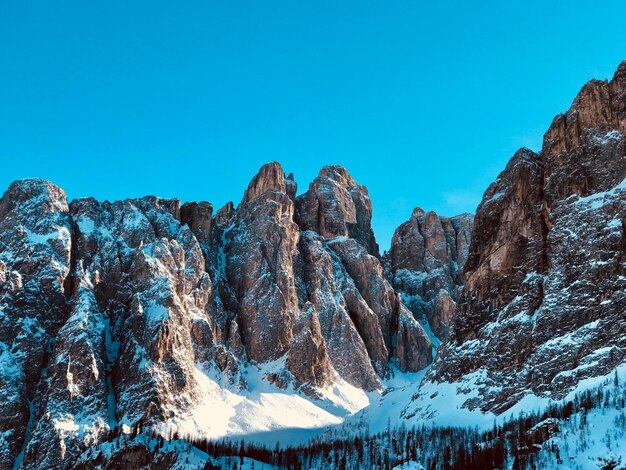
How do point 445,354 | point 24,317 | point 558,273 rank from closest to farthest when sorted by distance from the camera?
1. point 558,273
2. point 24,317
3. point 445,354

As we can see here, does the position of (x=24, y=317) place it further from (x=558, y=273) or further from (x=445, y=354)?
(x=558, y=273)

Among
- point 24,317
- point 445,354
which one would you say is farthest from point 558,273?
point 24,317

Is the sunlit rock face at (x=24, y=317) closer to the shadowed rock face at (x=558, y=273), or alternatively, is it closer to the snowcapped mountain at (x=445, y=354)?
the snowcapped mountain at (x=445, y=354)

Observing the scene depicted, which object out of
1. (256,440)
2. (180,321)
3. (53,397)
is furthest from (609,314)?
(53,397)

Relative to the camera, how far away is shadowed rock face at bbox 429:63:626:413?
160125mm

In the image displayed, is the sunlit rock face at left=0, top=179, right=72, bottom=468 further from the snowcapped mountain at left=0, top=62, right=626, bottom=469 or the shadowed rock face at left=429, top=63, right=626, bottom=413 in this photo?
the shadowed rock face at left=429, top=63, right=626, bottom=413

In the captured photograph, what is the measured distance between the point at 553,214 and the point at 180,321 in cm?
9722

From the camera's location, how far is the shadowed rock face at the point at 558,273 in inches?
6304

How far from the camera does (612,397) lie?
137750 millimetres

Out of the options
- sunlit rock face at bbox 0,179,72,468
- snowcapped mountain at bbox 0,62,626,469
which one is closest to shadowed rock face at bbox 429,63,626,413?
snowcapped mountain at bbox 0,62,626,469

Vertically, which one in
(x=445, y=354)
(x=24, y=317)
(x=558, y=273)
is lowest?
(x=445, y=354)

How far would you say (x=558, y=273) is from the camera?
172m

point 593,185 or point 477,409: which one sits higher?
point 593,185

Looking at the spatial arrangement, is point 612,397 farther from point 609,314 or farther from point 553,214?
point 553,214
